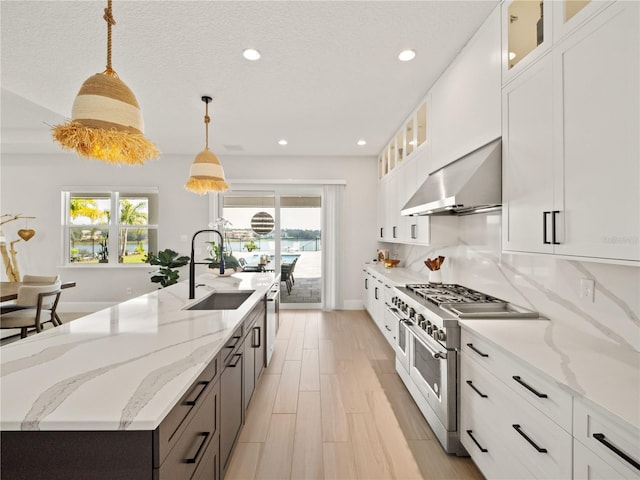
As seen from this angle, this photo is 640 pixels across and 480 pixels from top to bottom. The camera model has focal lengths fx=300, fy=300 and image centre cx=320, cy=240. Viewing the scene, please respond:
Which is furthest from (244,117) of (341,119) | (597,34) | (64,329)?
(597,34)

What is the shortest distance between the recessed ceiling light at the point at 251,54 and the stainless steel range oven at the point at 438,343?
7.83 ft

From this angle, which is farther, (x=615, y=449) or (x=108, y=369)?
(x=108, y=369)

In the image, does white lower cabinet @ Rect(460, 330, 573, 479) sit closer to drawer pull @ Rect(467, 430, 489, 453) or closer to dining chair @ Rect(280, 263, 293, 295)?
drawer pull @ Rect(467, 430, 489, 453)

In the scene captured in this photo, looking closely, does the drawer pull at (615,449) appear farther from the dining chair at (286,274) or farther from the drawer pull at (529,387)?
the dining chair at (286,274)

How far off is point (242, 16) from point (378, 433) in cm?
306

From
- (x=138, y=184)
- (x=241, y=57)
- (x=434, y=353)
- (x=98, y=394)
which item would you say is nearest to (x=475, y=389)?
(x=434, y=353)

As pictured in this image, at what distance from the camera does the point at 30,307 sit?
11.5ft

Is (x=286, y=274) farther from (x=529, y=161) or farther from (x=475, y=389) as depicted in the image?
(x=529, y=161)

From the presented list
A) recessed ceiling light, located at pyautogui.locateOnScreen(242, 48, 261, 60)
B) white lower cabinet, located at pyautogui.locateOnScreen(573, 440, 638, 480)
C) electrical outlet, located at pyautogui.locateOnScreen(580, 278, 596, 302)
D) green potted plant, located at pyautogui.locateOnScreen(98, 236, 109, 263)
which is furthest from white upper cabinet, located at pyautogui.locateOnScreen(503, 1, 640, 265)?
green potted plant, located at pyautogui.locateOnScreen(98, 236, 109, 263)

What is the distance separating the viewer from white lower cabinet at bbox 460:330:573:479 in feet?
3.80

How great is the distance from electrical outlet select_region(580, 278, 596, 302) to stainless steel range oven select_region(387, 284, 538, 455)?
0.32 metres

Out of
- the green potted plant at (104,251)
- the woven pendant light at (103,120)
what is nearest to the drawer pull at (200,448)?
the woven pendant light at (103,120)

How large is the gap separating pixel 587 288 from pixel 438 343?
2.80ft

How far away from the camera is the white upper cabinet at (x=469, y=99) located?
196 cm
